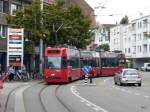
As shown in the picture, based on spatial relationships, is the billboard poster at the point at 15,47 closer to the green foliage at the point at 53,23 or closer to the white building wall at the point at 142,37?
the green foliage at the point at 53,23

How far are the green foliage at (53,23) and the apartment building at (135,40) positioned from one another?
48089 mm

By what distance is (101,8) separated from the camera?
61.8m

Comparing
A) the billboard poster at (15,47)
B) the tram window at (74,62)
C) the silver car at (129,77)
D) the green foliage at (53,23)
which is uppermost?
the green foliage at (53,23)

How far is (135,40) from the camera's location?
138000 millimetres

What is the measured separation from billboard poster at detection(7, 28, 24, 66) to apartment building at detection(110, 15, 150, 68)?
7101cm

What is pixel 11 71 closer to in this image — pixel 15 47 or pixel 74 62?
pixel 15 47

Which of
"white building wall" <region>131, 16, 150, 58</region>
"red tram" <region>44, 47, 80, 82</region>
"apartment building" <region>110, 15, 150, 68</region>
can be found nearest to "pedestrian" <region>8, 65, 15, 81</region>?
"red tram" <region>44, 47, 80, 82</region>

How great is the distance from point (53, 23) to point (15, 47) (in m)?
12.9

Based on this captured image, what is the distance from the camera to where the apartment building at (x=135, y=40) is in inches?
5074

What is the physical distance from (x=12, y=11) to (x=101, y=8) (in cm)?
1182

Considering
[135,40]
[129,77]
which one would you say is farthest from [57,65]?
[135,40]

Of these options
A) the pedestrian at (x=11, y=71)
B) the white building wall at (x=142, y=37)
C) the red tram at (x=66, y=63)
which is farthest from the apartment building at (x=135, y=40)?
the pedestrian at (x=11, y=71)

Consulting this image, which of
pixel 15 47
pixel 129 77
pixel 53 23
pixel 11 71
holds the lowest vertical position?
pixel 129 77

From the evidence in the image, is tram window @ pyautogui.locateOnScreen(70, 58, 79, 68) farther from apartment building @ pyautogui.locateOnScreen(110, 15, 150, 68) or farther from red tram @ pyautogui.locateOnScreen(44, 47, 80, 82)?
apartment building @ pyautogui.locateOnScreen(110, 15, 150, 68)
